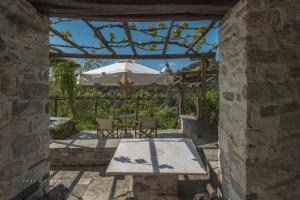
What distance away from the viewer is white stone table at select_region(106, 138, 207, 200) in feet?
8.64

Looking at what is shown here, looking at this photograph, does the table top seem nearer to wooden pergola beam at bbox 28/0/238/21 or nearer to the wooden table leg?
the wooden table leg

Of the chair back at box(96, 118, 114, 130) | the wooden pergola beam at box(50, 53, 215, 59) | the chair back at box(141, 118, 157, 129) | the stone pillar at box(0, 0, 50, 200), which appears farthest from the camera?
the chair back at box(141, 118, 157, 129)

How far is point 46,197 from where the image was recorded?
214 centimetres

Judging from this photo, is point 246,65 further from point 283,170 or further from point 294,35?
point 283,170

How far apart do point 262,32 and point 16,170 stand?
7.28ft

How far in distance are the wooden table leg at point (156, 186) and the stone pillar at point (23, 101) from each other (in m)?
1.41

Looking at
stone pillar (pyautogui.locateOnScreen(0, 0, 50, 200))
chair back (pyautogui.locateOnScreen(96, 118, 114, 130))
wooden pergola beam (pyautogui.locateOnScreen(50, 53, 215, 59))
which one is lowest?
chair back (pyautogui.locateOnScreen(96, 118, 114, 130))

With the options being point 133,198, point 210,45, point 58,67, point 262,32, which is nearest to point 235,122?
point 262,32

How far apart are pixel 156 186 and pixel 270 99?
217cm

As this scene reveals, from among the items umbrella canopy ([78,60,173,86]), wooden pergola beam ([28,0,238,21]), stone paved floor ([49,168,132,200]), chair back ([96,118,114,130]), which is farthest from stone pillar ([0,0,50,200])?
chair back ([96,118,114,130])

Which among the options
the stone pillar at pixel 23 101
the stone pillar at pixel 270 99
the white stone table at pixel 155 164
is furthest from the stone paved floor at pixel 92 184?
the stone pillar at pixel 270 99

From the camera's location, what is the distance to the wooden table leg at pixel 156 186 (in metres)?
3.23

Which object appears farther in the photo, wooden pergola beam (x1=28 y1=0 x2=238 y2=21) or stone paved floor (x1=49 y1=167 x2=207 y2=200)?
stone paved floor (x1=49 y1=167 x2=207 y2=200)

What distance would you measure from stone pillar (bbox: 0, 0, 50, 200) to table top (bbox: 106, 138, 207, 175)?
32.8 inches
